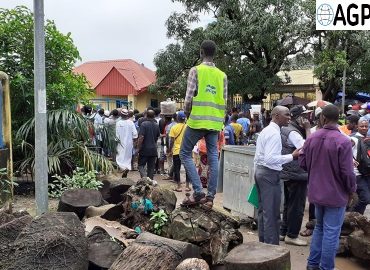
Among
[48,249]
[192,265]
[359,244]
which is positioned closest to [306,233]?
[359,244]

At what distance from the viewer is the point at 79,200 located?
6859 mm

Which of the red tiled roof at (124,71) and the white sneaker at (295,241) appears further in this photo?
the red tiled roof at (124,71)

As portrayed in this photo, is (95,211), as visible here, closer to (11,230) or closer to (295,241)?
(11,230)

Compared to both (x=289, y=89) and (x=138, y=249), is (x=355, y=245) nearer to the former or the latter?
(x=138, y=249)

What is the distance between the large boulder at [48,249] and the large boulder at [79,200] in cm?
164

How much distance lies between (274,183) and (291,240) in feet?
4.29

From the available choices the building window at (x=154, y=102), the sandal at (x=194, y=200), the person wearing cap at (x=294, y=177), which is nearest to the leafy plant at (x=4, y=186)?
the sandal at (x=194, y=200)

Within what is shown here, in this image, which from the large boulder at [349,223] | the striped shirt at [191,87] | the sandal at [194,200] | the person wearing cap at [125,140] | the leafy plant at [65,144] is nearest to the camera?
the striped shirt at [191,87]

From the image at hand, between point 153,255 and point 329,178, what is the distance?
78.5 inches

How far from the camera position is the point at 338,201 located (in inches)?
194

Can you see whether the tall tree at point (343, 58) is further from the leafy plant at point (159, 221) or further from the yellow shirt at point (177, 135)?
the leafy plant at point (159, 221)

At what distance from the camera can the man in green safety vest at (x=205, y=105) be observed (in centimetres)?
514

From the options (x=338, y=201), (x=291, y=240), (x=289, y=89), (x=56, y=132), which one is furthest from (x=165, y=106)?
(x=289, y=89)

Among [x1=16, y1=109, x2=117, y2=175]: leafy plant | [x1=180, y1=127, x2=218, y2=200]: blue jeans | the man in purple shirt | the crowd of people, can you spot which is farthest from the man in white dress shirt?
[x1=16, y1=109, x2=117, y2=175]: leafy plant
